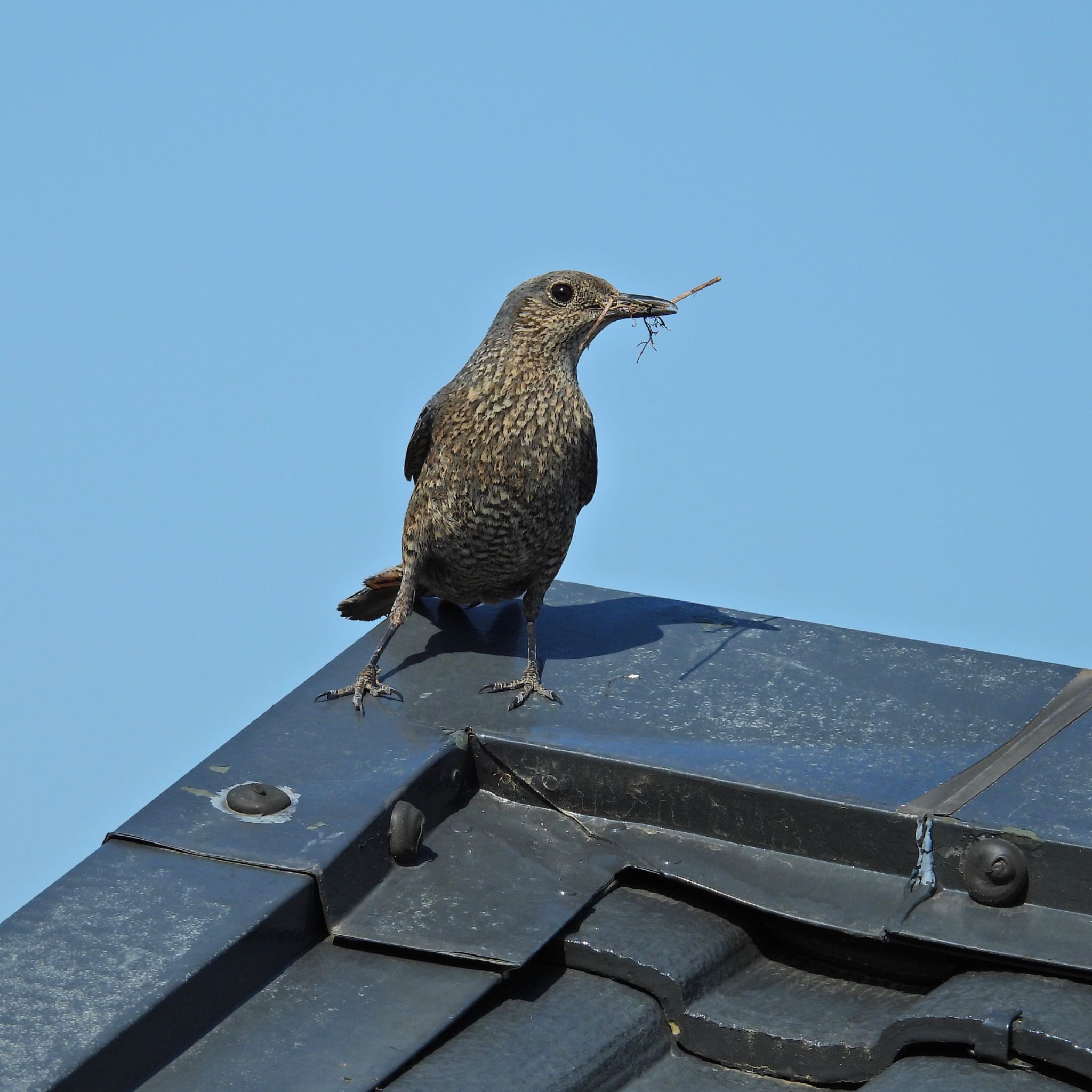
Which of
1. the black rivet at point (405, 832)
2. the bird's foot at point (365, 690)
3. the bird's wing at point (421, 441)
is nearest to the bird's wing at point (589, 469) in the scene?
the bird's wing at point (421, 441)

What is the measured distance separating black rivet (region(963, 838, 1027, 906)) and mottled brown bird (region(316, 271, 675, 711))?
1546 mm

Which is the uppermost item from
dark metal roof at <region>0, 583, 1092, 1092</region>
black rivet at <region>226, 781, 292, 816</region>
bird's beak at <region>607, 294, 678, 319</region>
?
bird's beak at <region>607, 294, 678, 319</region>

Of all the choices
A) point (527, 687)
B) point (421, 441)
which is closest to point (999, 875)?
point (527, 687)

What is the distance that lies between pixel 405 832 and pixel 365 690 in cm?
78

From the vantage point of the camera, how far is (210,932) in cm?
322

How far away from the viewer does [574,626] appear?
5.04 meters

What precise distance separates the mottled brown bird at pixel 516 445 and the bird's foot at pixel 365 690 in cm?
17

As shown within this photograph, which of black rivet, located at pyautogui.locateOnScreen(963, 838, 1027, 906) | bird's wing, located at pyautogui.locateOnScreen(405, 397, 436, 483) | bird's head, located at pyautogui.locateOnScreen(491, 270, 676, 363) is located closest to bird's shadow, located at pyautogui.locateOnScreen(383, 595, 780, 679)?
bird's wing, located at pyautogui.locateOnScreen(405, 397, 436, 483)

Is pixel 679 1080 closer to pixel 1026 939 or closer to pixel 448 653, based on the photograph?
pixel 1026 939

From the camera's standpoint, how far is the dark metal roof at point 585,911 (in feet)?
10.00

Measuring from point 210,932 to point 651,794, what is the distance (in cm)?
108

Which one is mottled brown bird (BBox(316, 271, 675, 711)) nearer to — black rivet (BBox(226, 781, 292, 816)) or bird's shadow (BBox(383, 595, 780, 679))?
bird's shadow (BBox(383, 595, 780, 679))

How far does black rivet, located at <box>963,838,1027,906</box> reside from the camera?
3404mm

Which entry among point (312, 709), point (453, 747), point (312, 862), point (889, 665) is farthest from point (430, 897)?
point (889, 665)
